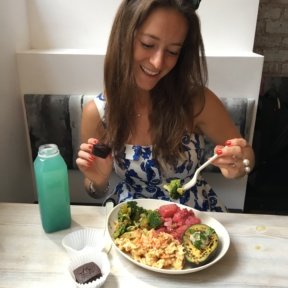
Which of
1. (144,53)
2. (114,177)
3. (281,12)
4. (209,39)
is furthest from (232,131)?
(281,12)

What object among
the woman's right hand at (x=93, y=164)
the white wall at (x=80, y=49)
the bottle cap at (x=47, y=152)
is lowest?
the woman's right hand at (x=93, y=164)

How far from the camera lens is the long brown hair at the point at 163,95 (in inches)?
40.6

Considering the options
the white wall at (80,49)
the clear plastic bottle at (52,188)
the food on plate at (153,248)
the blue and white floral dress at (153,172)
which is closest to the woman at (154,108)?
the blue and white floral dress at (153,172)

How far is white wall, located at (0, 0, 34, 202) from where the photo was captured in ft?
4.43

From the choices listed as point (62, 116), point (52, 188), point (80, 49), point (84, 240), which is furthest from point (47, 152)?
point (80, 49)

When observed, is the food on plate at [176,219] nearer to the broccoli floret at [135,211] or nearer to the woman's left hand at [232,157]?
the broccoli floret at [135,211]

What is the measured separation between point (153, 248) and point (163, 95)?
0.60m

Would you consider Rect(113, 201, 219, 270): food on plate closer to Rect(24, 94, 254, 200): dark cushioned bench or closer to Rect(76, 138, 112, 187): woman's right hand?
Rect(76, 138, 112, 187): woman's right hand

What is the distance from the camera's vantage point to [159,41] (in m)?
0.94

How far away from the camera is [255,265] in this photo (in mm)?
730

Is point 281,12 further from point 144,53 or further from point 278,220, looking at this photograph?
point 278,220

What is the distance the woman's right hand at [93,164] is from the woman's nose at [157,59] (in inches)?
11.0

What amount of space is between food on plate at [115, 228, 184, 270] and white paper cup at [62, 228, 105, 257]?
50mm

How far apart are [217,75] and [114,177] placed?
0.72m
